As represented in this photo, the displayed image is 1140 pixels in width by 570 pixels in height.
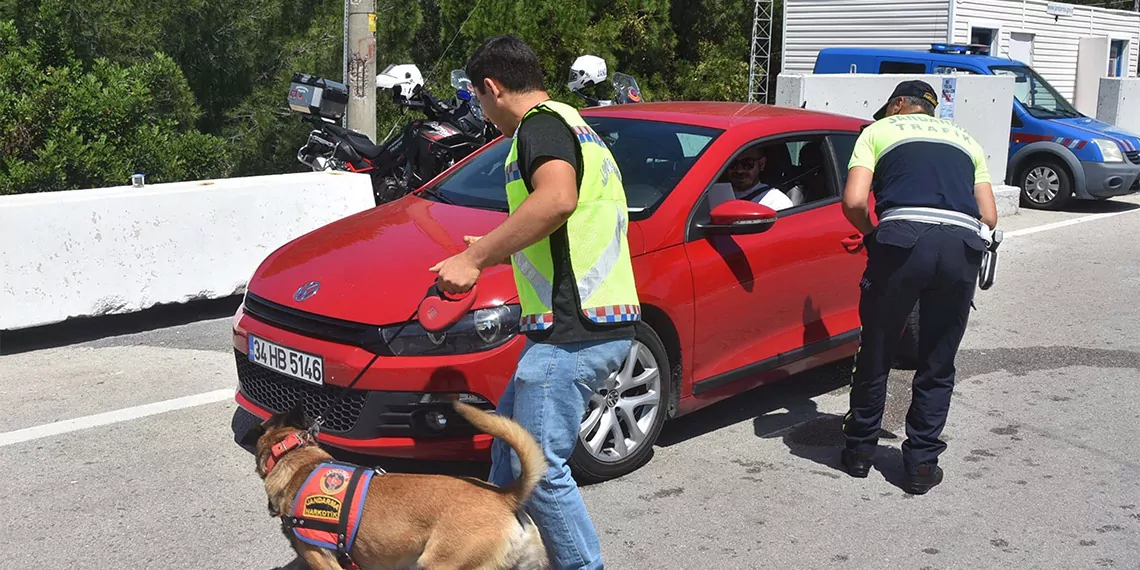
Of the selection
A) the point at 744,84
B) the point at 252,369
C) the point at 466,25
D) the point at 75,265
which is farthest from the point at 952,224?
the point at 744,84

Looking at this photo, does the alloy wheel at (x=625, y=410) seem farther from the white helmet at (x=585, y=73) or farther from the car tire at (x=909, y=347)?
the white helmet at (x=585, y=73)

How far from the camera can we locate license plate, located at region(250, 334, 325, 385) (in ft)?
14.2

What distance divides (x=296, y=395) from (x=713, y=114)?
8.25 ft

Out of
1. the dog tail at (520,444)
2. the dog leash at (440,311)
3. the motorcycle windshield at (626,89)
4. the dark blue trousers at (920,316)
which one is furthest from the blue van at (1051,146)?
the dog tail at (520,444)

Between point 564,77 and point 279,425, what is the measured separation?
14.4m

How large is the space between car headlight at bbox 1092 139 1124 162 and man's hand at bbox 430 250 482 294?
1210 centimetres

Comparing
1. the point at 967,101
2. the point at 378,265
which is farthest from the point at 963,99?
the point at 378,265

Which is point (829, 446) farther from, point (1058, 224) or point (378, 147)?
point (1058, 224)

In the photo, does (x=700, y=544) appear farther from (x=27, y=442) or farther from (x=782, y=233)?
(x=27, y=442)

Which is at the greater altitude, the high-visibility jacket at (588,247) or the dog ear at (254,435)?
the high-visibility jacket at (588,247)

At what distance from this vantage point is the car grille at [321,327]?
14.0 feet

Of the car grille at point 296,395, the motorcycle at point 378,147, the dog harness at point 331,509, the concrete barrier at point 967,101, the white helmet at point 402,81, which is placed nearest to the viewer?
the dog harness at point 331,509

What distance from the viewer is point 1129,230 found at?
12.1 metres

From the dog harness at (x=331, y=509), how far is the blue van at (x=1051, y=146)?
12.2 meters
